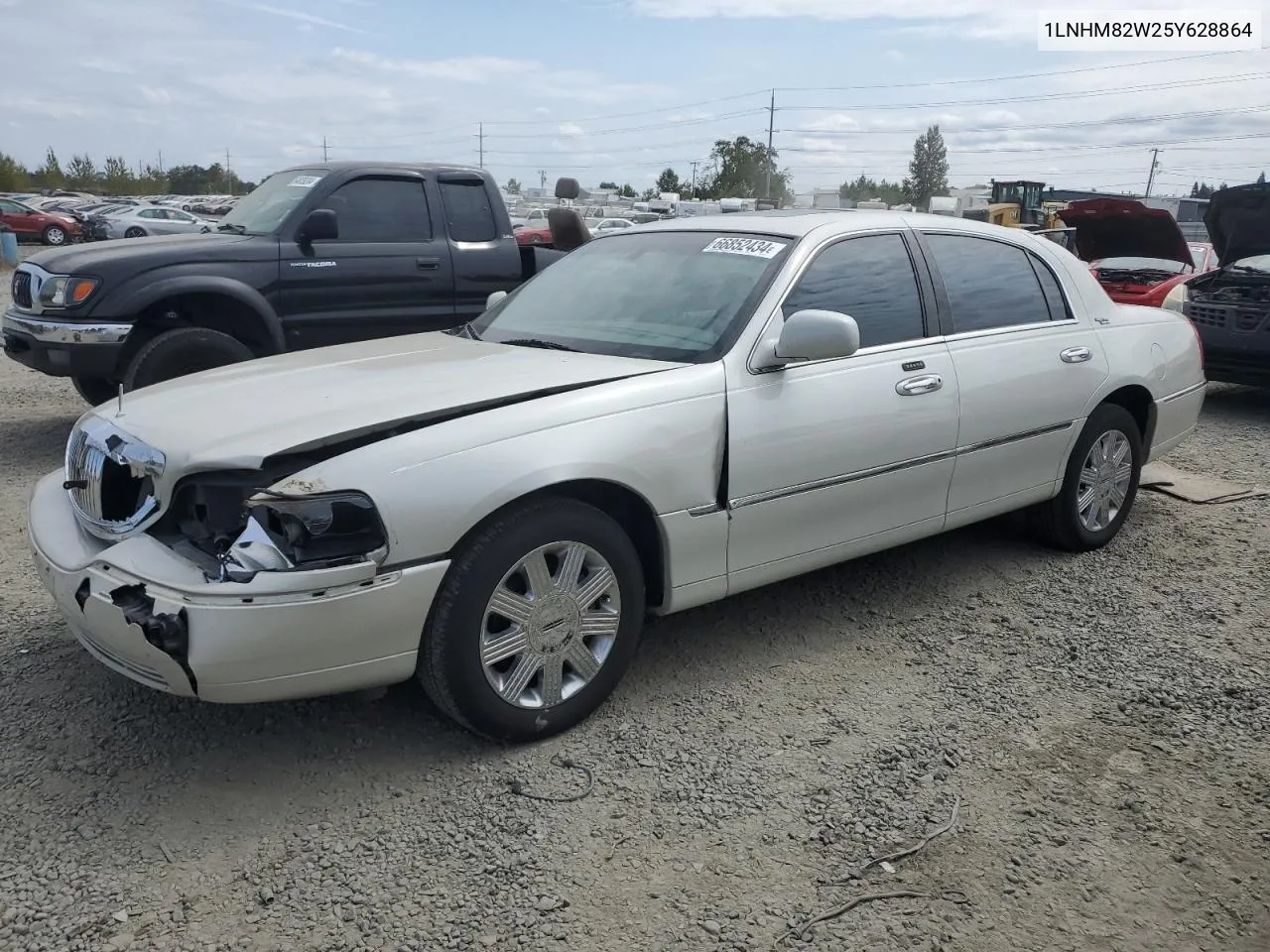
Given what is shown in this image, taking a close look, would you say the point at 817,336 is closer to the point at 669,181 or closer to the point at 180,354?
the point at 180,354

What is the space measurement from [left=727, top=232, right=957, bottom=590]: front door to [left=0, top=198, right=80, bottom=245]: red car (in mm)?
35543

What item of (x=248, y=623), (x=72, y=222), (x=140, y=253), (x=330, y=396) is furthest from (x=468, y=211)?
(x=72, y=222)

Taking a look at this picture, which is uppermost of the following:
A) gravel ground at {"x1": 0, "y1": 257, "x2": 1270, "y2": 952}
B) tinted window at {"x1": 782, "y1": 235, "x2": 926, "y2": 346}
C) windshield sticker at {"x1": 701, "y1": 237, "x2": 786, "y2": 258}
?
windshield sticker at {"x1": 701, "y1": 237, "x2": 786, "y2": 258}

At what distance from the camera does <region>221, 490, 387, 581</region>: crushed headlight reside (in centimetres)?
273

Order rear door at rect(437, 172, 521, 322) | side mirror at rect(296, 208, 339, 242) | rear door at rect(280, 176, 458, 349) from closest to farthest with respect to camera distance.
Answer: side mirror at rect(296, 208, 339, 242) < rear door at rect(280, 176, 458, 349) < rear door at rect(437, 172, 521, 322)

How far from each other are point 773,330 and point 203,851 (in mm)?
2385

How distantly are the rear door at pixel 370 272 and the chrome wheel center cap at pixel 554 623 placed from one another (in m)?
4.48

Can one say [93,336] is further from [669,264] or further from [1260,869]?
[1260,869]

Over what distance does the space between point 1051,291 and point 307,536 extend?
3622mm

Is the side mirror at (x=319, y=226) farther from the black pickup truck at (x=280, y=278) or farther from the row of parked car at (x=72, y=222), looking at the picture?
the row of parked car at (x=72, y=222)

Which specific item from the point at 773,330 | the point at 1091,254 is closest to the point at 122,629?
the point at 773,330

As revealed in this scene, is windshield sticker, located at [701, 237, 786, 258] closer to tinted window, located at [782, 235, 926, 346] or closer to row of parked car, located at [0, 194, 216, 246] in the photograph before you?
tinted window, located at [782, 235, 926, 346]

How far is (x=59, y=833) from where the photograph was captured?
2.75 meters

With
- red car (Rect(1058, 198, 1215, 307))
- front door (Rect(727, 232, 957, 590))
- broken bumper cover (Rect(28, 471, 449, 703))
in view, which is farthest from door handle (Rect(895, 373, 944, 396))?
red car (Rect(1058, 198, 1215, 307))
